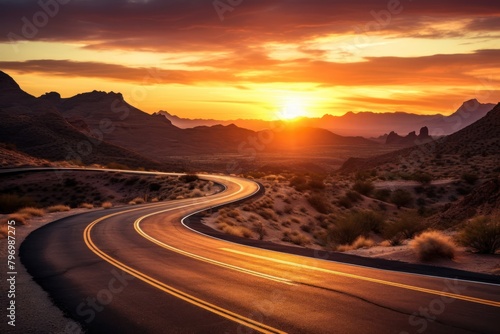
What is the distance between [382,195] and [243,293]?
4719 centimetres

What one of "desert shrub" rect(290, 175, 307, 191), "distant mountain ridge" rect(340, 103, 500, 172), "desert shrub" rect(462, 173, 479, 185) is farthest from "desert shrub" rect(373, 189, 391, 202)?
"distant mountain ridge" rect(340, 103, 500, 172)

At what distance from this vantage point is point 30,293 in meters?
11.2

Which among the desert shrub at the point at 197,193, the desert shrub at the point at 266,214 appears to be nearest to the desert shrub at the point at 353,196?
the desert shrub at the point at 266,214

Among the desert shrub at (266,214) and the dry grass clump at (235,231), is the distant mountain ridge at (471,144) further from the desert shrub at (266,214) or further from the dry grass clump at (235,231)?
the dry grass clump at (235,231)

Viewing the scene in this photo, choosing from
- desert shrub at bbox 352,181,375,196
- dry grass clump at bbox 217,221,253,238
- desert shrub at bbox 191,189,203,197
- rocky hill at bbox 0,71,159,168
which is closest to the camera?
dry grass clump at bbox 217,221,253,238

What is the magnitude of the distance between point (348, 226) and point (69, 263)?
17966 millimetres

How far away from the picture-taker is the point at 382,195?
5462cm

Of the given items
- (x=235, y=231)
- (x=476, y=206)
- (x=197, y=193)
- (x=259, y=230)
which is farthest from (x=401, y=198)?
(x=235, y=231)

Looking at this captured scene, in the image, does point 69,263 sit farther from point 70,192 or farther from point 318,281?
point 70,192

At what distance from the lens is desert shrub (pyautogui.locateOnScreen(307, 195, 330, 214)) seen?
46562 mm

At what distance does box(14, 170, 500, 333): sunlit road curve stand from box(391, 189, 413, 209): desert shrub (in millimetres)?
37980

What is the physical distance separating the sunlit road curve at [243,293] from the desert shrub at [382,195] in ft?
133

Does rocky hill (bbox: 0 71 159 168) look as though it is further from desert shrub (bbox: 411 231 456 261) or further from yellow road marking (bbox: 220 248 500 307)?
desert shrub (bbox: 411 231 456 261)

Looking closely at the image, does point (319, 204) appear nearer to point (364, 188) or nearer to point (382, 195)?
point (364, 188)
